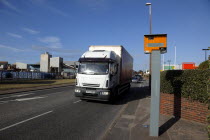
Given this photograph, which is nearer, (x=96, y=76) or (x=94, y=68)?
(x=96, y=76)

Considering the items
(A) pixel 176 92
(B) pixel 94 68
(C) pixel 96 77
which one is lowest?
(A) pixel 176 92

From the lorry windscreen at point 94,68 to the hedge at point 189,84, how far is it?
3.45m

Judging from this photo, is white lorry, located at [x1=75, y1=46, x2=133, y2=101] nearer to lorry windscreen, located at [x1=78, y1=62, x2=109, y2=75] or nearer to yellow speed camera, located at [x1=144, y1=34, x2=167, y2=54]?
lorry windscreen, located at [x1=78, y1=62, x2=109, y2=75]

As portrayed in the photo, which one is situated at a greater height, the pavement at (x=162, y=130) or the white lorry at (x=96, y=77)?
the white lorry at (x=96, y=77)

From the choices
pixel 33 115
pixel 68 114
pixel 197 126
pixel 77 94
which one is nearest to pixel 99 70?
pixel 77 94

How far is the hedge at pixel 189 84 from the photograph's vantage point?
18.7ft

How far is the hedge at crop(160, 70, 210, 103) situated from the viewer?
18.7 feet

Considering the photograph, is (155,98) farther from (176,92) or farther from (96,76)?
(96,76)

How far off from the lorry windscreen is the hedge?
3446 mm

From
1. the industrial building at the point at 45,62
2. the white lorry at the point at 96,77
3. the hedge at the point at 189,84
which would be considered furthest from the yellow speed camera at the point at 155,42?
the industrial building at the point at 45,62

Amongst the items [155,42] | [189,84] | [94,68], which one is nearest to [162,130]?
[189,84]

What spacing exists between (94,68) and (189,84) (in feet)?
16.8

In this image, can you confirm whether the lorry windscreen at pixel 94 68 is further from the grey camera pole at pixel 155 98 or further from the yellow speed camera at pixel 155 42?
the grey camera pole at pixel 155 98

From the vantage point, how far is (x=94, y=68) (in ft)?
31.9
